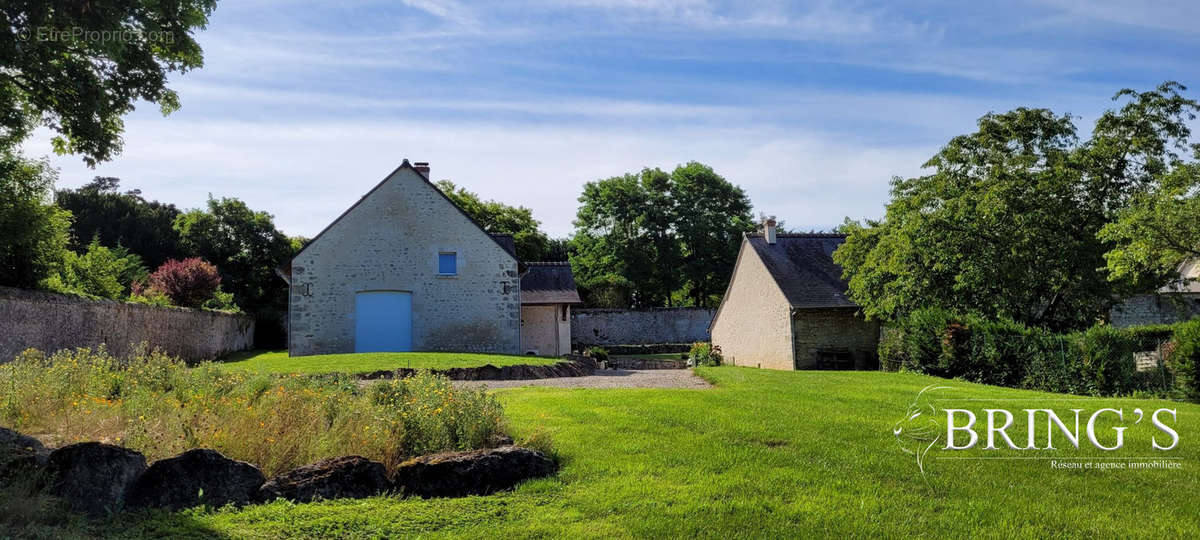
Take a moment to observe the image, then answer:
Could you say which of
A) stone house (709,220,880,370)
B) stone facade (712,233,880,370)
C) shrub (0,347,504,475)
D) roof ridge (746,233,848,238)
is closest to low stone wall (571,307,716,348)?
stone house (709,220,880,370)

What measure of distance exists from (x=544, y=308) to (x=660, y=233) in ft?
71.1

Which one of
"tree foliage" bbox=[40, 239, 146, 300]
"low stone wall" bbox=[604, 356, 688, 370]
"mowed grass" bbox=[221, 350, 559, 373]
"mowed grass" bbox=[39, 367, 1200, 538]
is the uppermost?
"tree foliage" bbox=[40, 239, 146, 300]

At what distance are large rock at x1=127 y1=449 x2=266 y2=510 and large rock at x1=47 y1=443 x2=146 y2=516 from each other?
13 cm

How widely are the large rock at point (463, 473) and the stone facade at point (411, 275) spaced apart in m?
18.8

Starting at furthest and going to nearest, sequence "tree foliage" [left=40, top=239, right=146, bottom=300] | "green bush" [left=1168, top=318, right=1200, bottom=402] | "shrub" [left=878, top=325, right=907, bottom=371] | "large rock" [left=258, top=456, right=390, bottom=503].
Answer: "shrub" [left=878, top=325, right=907, bottom=371], "tree foliage" [left=40, top=239, right=146, bottom=300], "green bush" [left=1168, top=318, right=1200, bottom=402], "large rock" [left=258, top=456, right=390, bottom=503]

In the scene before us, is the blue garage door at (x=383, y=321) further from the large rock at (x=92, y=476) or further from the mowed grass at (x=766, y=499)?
the large rock at (x=92, y=476)

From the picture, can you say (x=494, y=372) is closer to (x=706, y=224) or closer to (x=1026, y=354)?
(x=1026, y=354)

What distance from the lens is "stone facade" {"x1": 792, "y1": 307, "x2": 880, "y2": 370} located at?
2409 cm

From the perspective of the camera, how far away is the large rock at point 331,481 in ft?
19.0

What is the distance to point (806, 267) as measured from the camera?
26.2 m

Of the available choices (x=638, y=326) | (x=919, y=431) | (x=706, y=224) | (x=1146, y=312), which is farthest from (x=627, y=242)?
(x=919, y=431)

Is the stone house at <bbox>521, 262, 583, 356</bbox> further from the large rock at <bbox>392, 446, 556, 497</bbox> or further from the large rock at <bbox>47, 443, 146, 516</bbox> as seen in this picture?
the large rock at <bbox>47, 443, 146, 516</bbox>

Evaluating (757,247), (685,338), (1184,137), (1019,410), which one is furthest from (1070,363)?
(685,338)

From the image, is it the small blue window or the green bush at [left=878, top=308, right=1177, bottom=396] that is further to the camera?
the small blue window
